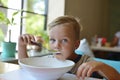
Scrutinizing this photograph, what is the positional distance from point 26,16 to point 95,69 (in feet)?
5.67

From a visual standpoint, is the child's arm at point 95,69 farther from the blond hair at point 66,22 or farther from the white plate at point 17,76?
the blond hair at point 66,22

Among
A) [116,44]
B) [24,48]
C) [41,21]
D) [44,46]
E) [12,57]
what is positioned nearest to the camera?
[24,48]

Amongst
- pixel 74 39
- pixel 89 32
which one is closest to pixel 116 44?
pixel 89 32

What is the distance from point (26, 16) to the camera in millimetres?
2334

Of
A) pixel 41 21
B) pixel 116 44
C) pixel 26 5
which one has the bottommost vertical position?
pixel 116 44

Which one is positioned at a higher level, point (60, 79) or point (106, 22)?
point (106, 22)

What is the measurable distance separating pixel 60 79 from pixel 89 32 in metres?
2.99

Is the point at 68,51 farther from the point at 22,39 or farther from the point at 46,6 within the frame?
the point at 46,6

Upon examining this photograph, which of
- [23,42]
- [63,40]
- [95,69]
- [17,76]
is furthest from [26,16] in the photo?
[95,69]

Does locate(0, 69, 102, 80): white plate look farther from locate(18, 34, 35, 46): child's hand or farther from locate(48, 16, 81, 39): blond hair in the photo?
locate(48, 16, 81, 39): blond hair

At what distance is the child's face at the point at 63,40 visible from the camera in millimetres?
1053

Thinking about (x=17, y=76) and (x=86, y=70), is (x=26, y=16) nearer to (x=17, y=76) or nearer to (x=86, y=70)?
(x=17, y=76)

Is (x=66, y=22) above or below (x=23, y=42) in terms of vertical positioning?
above

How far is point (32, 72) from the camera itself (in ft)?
2.48
